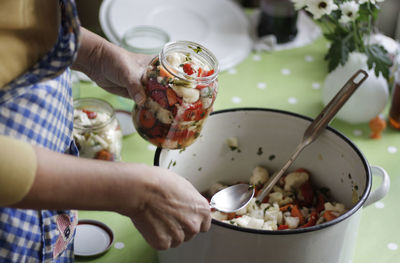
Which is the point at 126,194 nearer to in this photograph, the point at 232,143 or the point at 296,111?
the point at 232,143

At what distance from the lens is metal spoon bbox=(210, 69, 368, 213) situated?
798 millimetres

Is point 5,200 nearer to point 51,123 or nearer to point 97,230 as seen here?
point 51,123

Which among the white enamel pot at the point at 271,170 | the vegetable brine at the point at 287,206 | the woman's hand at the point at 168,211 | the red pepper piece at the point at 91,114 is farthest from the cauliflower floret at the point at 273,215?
the red pepper piece at the point at 91,114

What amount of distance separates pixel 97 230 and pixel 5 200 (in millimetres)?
394

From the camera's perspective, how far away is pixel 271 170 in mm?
939

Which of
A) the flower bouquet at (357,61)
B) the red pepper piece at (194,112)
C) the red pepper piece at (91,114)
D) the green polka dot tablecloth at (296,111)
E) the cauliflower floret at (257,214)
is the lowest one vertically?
the green polka dot tablecloth at (296,111)

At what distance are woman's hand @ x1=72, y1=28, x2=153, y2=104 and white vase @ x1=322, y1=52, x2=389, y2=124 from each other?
0.47 meters

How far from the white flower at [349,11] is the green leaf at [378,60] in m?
0.08

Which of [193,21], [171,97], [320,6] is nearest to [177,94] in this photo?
[171,97]

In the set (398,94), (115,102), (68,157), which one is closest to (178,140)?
(68,157)

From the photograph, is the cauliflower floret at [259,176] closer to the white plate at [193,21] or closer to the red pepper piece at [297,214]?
the red pepper piece at [297,214]

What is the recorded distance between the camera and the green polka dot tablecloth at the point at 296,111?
2.89ft

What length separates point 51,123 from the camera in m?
0.67

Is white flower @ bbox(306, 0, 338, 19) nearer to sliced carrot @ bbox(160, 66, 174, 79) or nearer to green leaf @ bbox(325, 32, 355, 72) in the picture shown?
green leaf @ bbox(325, 32, 355, 72)
